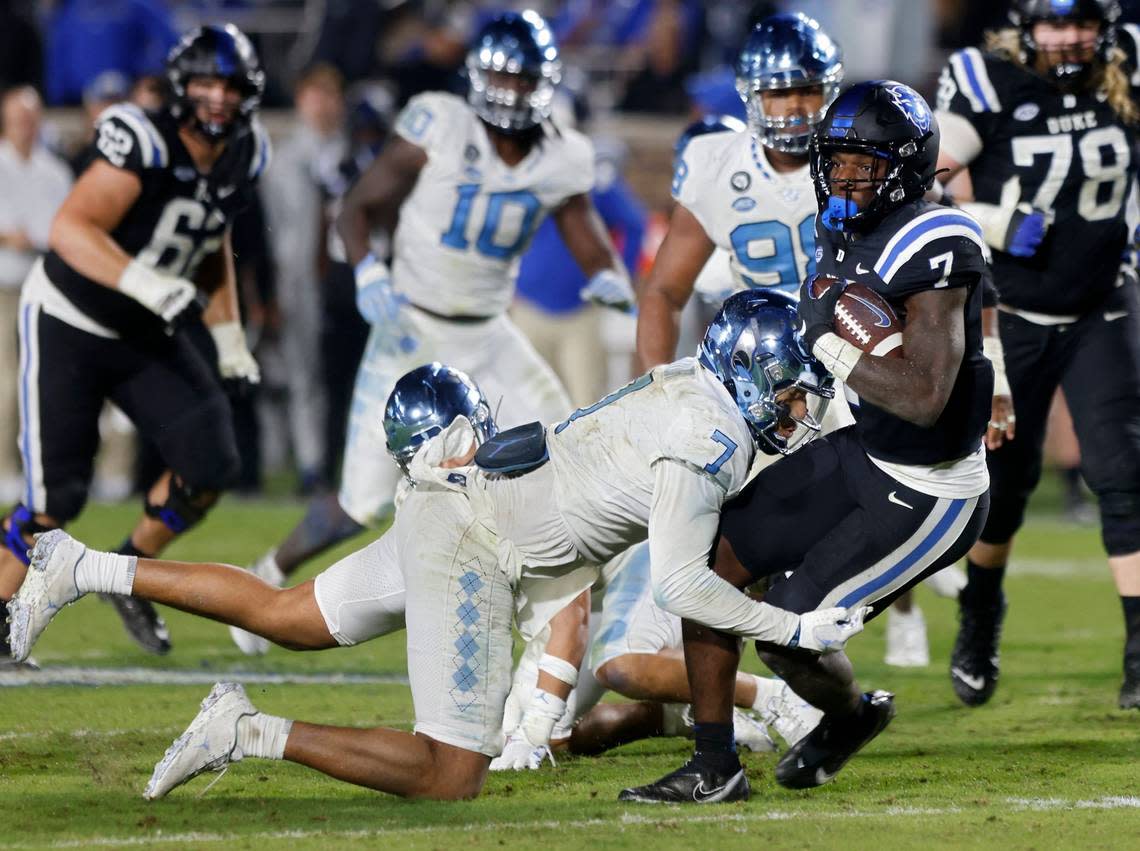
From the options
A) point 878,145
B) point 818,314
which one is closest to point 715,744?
point 818,314

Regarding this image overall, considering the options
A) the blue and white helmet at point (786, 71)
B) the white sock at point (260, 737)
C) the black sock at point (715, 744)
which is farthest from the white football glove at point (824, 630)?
the blue and white helmet at point (786, 71)

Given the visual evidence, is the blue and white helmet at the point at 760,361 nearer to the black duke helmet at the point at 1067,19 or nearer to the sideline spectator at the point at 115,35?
the black duke helmet at the point at 1067,19

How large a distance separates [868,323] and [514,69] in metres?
2.42

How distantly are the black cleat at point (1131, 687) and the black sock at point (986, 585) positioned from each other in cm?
45

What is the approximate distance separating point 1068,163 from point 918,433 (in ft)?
5.56

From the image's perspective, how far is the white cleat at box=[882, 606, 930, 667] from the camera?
6000mm

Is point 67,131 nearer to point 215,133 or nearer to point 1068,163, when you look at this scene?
point 215,133

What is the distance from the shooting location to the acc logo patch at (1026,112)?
205 inches

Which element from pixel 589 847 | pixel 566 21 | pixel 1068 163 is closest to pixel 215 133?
pixel 1068 163

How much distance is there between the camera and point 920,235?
12.5ft

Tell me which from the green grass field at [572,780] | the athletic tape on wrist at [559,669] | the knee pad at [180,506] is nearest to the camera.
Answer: the green grass field at [572,780]

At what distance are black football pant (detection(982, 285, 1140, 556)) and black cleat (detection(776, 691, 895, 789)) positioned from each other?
53.2 inches

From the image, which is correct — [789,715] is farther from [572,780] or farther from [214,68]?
[214,68]

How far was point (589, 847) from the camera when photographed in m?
3.45
